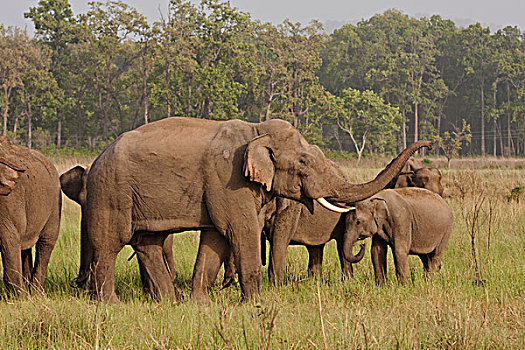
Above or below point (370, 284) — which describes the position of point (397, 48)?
above

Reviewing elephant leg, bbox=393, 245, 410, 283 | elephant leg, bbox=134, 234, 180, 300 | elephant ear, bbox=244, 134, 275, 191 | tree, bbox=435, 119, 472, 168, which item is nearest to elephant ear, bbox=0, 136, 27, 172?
elephant leg, bbox=134, 234, 180, 300

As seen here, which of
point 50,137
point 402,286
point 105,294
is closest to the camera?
point 105,294

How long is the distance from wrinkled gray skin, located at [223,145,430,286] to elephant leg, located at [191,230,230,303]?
45 centimetres

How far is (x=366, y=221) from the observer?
7289 mm

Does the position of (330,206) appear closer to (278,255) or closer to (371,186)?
(371,186)

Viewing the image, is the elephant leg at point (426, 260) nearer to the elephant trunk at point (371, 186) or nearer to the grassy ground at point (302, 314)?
the grassy ground at point (302, 314)

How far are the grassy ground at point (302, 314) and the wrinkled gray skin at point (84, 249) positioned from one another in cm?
16

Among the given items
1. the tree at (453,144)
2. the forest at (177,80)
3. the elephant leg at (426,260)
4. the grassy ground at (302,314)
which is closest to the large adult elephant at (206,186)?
the grassy ground at (302,314)

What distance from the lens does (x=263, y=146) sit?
582 cm

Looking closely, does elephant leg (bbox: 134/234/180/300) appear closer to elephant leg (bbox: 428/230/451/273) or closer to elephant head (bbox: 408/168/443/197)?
elephant leg (bbox: 428/230/451/273)

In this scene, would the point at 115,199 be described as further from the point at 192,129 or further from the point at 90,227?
the point at 192,129

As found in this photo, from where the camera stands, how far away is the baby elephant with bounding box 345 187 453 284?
24.1ft

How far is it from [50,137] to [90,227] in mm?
52166

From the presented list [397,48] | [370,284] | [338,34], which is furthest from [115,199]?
[338,34]
